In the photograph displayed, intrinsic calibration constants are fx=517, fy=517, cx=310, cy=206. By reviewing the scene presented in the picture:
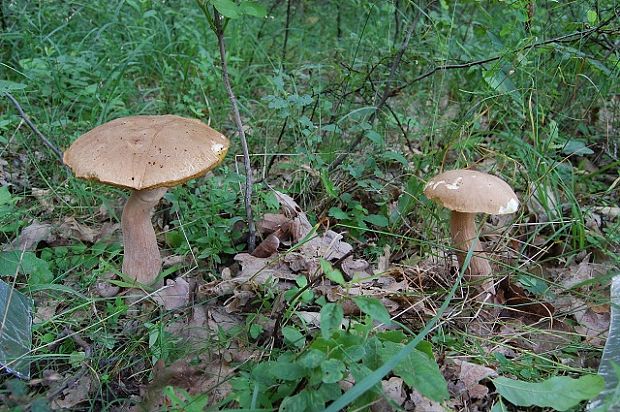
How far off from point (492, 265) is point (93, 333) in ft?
6.36

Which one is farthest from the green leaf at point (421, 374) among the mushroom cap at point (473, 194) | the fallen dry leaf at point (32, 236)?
the fallen dry leaf at point (32, 236)

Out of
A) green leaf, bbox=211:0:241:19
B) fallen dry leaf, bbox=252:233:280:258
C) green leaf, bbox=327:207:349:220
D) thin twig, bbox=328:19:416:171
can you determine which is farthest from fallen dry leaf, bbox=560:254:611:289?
green leaf, bbox=211:0:241:19

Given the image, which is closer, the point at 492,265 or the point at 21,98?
the point at 492,265

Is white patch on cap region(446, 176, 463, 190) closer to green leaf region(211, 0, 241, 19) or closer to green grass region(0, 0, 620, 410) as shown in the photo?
green grass region(0, 0, 620, 410)

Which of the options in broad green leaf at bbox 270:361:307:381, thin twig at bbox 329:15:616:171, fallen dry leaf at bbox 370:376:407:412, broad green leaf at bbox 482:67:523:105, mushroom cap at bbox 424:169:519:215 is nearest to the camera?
broad green leaf at bbox 270:361:307:381

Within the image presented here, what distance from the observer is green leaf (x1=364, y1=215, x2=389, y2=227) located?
2.75m

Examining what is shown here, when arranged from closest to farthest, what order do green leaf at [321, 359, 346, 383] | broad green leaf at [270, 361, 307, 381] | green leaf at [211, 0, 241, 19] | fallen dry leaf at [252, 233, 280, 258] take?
1. green leaf at [321, 359, 346, 383]
2. broad green leaf at [270, 361, 307, 381]
3. green leaf at [211, 0, 241, 19]
4. fallen dry leaf at [252, 233, 280, 258]

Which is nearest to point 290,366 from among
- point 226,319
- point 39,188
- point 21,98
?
point 226,319

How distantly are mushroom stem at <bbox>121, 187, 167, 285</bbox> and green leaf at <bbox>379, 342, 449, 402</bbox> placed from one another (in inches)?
49.5

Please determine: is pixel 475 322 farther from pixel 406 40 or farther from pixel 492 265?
pixel 406 40

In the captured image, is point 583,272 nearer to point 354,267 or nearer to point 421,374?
point 354,267

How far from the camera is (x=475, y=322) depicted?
2314 mm

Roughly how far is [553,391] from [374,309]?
0.70m

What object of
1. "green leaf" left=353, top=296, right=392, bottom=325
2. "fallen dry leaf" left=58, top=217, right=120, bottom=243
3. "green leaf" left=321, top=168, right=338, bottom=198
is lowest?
"fallen dry leaf" left=58, top=217, right=120, bottom=243
